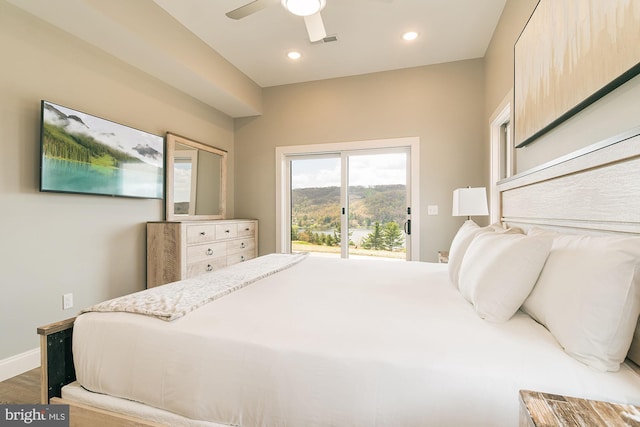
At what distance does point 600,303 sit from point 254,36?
3.34m

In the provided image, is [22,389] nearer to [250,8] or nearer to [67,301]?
[67,301]

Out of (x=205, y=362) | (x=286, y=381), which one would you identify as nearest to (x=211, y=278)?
(x=205, y=362)

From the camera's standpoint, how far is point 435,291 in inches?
57.7

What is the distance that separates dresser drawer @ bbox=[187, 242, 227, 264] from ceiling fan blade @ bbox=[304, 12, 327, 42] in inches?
89.7

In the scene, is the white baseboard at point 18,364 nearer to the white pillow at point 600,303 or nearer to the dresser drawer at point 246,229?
the dresser drawer at point 246,229

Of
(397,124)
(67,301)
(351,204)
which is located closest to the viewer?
(67,301)

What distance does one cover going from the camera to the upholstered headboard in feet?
2.84

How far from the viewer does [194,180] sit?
3.52 meters

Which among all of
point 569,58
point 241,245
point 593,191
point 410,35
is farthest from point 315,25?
point 241,245

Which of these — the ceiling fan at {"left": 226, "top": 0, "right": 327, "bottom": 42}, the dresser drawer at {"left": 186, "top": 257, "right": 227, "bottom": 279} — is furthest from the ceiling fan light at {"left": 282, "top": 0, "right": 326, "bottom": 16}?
the dresser drawer at {"left": 186, "top": 257, "right": 227, "bottom": 279}

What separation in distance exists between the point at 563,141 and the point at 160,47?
3.03 metres

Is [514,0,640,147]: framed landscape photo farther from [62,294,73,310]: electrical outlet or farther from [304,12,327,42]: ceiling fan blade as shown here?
[62,294,73,310]: electrical outlet

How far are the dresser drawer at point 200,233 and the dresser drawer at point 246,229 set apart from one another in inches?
20.5

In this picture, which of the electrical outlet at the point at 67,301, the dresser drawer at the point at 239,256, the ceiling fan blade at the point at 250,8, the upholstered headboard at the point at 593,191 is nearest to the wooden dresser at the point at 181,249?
the dresser drawer at the point at 239,256
